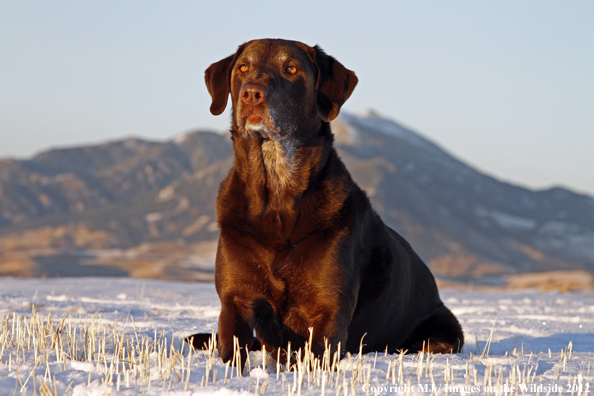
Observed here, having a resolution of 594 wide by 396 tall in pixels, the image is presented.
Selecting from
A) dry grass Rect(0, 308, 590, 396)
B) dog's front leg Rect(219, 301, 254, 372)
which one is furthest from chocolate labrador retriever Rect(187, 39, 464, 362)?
dry grass Rect(0, 308, 590, 396)

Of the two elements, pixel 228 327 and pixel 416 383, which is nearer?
pixel 416 383

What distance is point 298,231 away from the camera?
372 cm

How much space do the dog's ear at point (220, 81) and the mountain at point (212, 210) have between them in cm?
3296

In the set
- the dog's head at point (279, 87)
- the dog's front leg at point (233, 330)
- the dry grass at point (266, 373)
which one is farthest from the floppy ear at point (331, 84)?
the dry grass at point (266, 373)

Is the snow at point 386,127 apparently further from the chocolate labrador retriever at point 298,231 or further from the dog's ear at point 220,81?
the chocolate labrador retriever at point 298,231

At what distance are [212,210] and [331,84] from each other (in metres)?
64.8

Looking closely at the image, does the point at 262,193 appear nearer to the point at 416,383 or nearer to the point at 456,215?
the point at 416,383

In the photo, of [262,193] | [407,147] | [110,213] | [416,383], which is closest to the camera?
[416,383]

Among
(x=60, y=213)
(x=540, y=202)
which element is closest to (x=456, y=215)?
(x=540, y=202)

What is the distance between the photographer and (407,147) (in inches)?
3472

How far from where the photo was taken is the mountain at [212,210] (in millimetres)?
54719

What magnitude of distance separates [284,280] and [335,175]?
2.55ft

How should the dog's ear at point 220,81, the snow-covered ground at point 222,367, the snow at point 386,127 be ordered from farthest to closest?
the snow at point 386,127, the dog's ear at point 220,81, the snow-covered ground at point 222,367

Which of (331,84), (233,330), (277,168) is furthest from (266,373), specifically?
(331,84)
